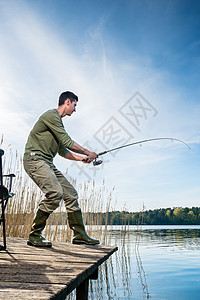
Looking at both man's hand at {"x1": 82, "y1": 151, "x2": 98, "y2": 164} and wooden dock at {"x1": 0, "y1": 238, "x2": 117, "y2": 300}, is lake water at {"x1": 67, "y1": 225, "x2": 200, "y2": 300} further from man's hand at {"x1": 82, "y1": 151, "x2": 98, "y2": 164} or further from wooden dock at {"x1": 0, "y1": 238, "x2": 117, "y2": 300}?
man's hand at {"x1": 82, "y1": 151, "x2": 98, "y2": 164}

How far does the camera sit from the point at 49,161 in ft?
8.21

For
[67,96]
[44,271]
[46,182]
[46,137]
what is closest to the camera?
[44,271]

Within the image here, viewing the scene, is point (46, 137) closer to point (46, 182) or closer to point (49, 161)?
point (49, 161)

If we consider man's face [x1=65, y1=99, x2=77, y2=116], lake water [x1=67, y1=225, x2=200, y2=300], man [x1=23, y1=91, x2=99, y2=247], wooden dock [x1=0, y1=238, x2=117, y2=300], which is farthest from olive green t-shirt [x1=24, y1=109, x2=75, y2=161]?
lake water [x1=67, y1=225, x2=200, y2=300]

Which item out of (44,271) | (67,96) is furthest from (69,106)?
(44,271)

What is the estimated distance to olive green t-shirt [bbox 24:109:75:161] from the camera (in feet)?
8.00

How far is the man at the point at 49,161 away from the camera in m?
2.36

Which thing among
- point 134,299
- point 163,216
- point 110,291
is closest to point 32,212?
point 110,291

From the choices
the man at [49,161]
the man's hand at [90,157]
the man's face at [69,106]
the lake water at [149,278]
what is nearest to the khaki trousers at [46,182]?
the man at [49,161]

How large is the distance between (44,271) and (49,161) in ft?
3.62

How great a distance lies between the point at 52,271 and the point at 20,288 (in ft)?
1.16

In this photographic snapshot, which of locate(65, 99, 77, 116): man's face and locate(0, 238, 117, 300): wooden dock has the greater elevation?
locate(65, 99, 77, 116): man's face

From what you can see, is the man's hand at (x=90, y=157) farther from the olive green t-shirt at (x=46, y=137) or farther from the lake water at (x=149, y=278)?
the lake water at (x=149, y=278)

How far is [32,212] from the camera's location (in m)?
3.93
